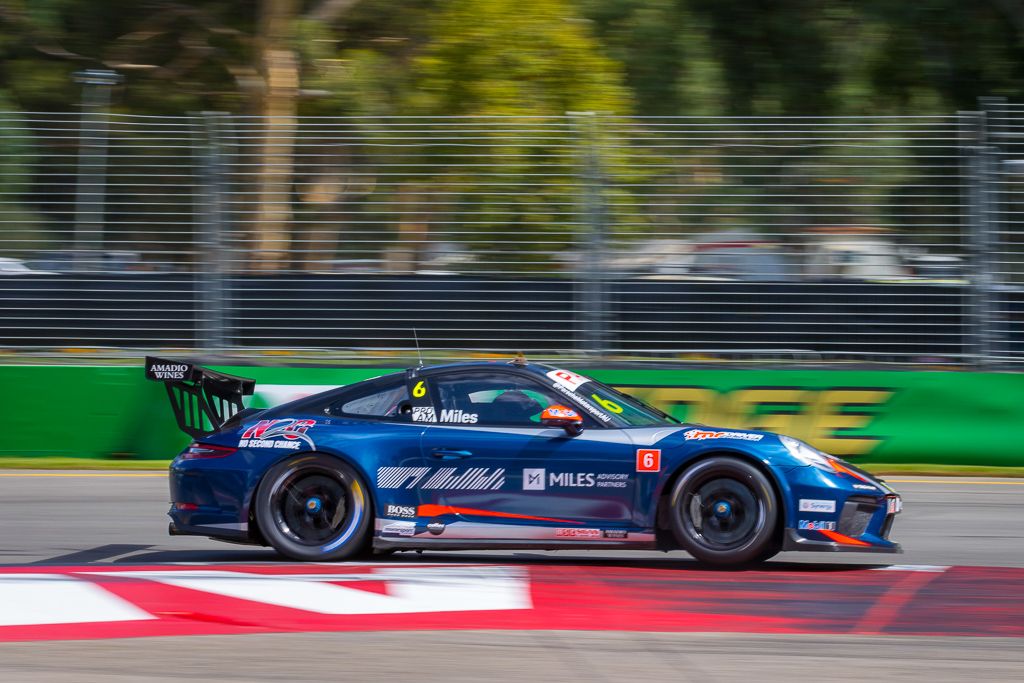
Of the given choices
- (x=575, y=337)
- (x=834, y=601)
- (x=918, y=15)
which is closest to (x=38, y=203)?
(x=575, y=337)

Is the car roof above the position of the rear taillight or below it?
above

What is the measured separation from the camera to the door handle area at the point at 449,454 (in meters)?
7.27

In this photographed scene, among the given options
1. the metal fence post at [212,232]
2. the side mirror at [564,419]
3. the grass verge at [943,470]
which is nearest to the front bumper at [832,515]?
the side mirror at [564,419]

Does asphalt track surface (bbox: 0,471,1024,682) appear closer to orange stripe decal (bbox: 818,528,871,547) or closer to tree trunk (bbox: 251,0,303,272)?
orange stripe decal (bbox: 818,528,871,547)

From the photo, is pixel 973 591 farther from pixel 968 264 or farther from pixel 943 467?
pixel 968 264

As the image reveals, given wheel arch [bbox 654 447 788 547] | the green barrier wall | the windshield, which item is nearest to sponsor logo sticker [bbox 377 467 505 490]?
the windshield

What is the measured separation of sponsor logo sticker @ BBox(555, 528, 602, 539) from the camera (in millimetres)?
7074

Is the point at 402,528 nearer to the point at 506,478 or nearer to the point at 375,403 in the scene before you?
the point at 506,478

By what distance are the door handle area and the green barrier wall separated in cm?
517

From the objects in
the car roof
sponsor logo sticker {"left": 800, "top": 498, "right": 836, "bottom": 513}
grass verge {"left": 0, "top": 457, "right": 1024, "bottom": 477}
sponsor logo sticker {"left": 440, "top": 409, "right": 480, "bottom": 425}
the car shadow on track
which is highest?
the car roof

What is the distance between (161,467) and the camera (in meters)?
12.0

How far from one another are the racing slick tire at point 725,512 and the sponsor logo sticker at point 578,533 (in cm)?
42

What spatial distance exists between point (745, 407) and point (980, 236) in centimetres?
274

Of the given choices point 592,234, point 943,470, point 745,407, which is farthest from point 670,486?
point 592,234
